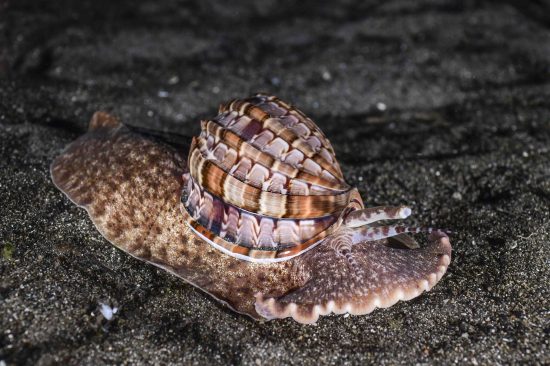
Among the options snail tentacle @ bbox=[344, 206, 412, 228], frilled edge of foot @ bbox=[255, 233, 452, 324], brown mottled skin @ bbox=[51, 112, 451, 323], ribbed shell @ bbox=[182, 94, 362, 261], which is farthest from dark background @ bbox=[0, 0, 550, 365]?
snail tentacle @ bbox=[344, 206, 412, 228]

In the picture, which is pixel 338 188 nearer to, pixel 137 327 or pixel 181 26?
pixel 137 327

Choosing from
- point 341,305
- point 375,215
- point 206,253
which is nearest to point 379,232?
point 375,215

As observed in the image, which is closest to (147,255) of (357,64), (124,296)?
(124,296)

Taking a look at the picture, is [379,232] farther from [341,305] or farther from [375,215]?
[341,305]

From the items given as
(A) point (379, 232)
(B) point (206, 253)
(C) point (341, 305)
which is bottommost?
(B) point (206, 253)

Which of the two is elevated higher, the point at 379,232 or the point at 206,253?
the point at 379,232

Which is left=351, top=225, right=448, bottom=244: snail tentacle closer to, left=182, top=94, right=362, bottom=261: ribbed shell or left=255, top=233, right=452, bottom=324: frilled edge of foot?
left=182, top=94, right=362, bottom=261: ribbed shell
